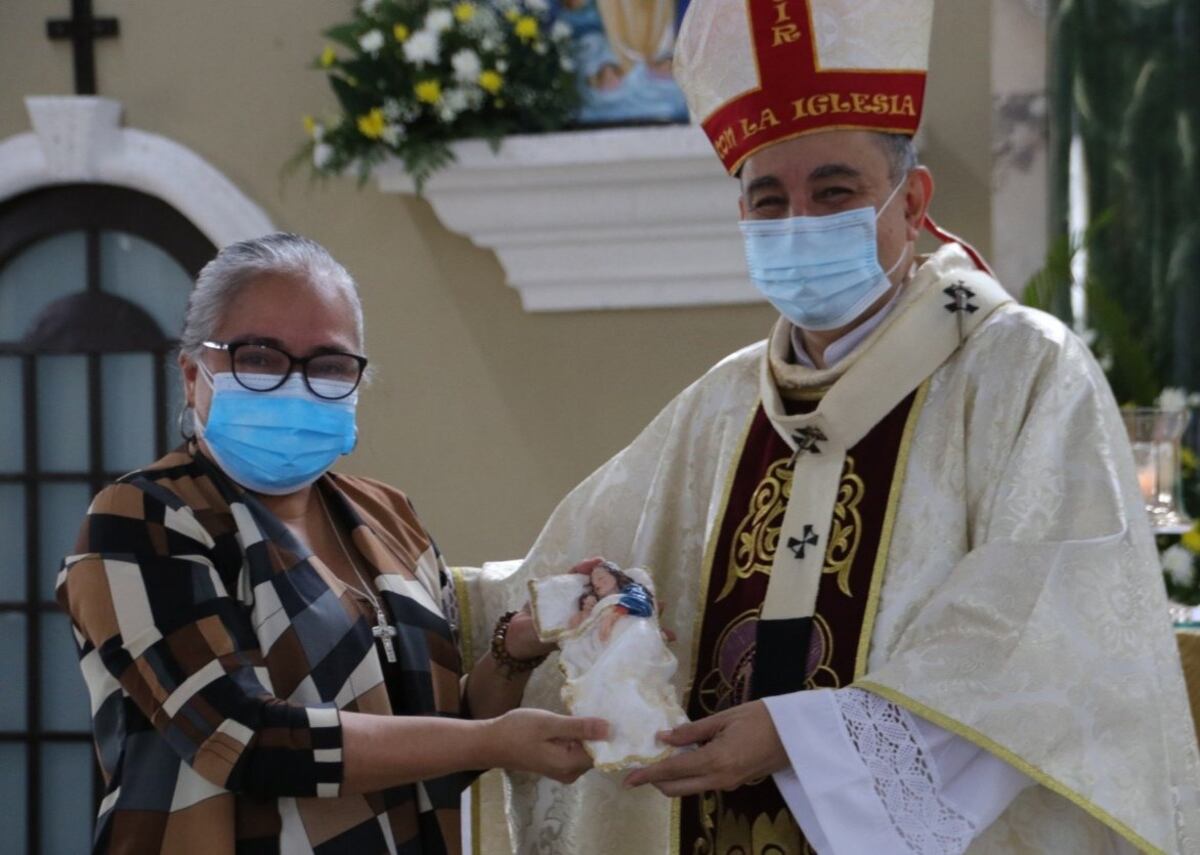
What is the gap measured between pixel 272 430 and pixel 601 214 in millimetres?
2349

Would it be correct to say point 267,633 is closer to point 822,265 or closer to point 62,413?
point 822,265

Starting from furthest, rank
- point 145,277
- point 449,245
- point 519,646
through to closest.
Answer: point 145,277 < point 449,245 < point 519,646

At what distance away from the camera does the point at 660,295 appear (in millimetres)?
4832

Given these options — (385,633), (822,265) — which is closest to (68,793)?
(385,633)

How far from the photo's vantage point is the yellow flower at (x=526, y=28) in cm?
463

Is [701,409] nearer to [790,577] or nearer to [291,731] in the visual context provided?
[790,577]

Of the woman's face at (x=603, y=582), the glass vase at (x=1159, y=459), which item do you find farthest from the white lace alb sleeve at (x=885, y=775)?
the glass vase at (x=1159, y=459)

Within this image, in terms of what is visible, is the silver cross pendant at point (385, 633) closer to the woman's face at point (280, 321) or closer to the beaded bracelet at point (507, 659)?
the beaded bracelet at point (507, 659)

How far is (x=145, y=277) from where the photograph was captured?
541 cm

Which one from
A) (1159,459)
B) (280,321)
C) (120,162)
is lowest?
(1159,459)

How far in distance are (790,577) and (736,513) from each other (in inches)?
7.0

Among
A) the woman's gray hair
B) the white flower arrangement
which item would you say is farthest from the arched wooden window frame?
the woman's gray hair

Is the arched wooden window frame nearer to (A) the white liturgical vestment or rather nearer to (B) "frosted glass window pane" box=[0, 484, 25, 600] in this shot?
(B) "frosted glass window pane" box=[0, 484, 25, 600]

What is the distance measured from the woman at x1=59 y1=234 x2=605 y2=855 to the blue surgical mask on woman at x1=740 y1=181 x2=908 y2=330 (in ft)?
2.07
